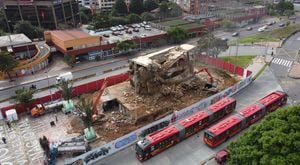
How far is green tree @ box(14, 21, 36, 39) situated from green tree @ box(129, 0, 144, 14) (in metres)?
49.1

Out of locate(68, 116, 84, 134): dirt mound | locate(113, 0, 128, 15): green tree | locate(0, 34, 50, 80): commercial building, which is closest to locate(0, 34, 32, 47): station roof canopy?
locate(0, 34, 50, 80): commercial building

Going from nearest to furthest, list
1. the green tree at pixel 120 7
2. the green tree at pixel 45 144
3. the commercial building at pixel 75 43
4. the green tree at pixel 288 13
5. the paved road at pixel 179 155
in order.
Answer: the green tree at pixel 45 144 < the paved road at pixel 179 155 < the commercial building at pixel 75 43 < the green tree at pixel 288 13 < the green tree at pixel 120 7

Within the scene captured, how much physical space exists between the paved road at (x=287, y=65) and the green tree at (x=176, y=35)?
28774mm

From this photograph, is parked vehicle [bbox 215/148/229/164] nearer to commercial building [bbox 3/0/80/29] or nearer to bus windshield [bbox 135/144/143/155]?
bus windshield [bbox 135/144/143/155]

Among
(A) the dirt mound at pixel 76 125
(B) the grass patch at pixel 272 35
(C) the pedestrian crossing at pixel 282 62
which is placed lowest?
(A) the dirt mound at pixel 76 125

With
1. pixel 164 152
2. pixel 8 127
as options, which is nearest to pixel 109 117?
pixel 164 152

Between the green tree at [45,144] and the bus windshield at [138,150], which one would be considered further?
the green tree at [45,144]

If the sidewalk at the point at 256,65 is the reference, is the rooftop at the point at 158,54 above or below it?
above

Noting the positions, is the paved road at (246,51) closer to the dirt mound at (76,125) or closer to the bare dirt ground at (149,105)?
the bare dirt ground at (149,105)

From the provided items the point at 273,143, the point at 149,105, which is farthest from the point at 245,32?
the point at 273,143

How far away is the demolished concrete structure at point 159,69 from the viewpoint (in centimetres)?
4803

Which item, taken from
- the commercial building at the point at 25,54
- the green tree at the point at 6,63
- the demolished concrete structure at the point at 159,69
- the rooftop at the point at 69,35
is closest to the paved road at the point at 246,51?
the demolished concrete structure at the point at 159,69

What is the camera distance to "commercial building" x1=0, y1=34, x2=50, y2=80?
64938 millimetres

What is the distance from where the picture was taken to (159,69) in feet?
163
